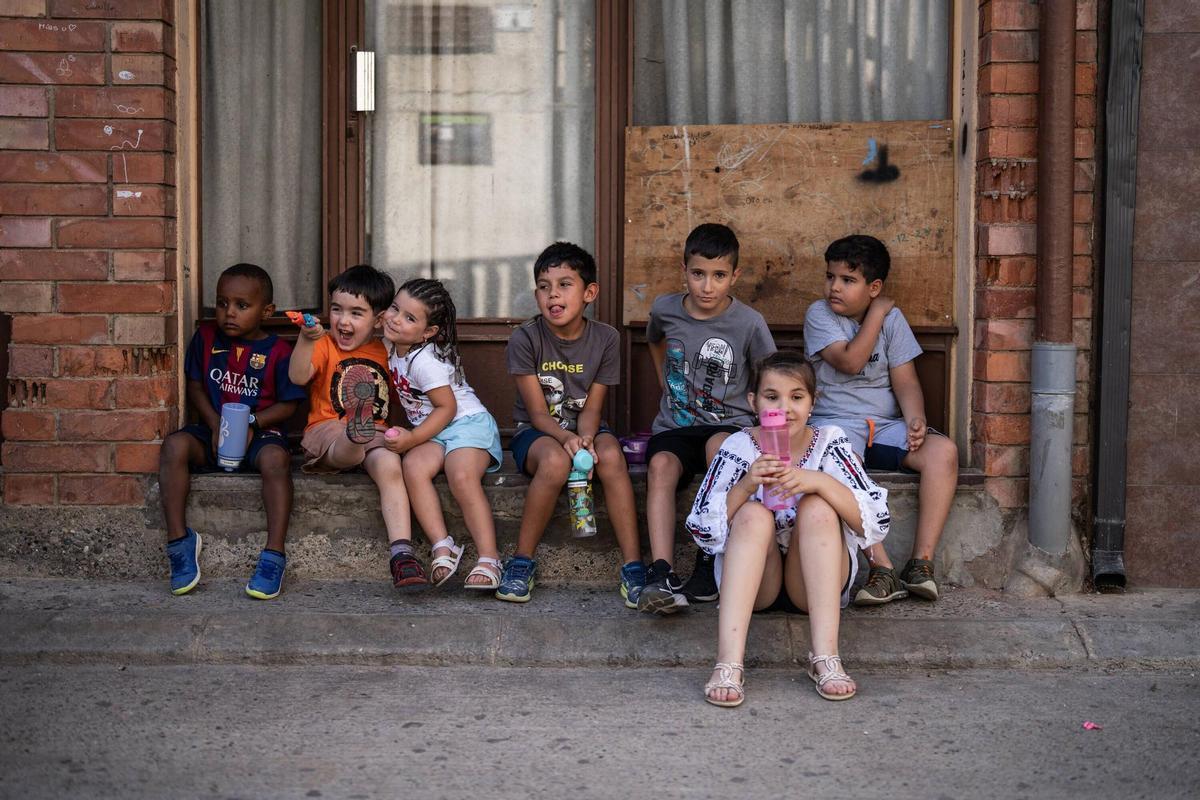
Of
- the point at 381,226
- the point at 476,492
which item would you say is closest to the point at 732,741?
the point at 476,492

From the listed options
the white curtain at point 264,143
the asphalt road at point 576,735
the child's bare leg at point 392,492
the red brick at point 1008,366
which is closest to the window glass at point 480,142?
the white curtain at point 264,143

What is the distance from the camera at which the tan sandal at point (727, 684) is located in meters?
3.88

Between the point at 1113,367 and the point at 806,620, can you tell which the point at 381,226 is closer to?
the point at 806,620

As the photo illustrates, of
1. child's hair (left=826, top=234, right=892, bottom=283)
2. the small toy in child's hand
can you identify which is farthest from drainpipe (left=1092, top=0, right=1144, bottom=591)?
the small toy in child's hand

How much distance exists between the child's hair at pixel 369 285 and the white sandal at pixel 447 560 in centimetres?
99

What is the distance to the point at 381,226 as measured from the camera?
573 cm

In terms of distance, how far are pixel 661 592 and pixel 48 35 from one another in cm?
305

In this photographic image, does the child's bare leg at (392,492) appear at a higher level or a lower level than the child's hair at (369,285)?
lower

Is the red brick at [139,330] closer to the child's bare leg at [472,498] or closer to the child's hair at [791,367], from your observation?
the child's bare leg at [472,498]

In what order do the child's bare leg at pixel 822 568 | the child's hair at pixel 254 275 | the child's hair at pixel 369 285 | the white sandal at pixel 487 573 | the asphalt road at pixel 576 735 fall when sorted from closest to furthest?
the asphalt road at pixel 576 735 → the child's bare leg at pixel 822 568 → the white sandal at pixel 487 573 → the child's hair at pixel 369 285 → the child's hair at pixel 254 275

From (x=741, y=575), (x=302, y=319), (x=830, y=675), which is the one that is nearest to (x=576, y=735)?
(x=741, y=575)

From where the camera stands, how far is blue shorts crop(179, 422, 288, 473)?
5.04 m

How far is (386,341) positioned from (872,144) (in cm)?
211

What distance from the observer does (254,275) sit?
531 cm
